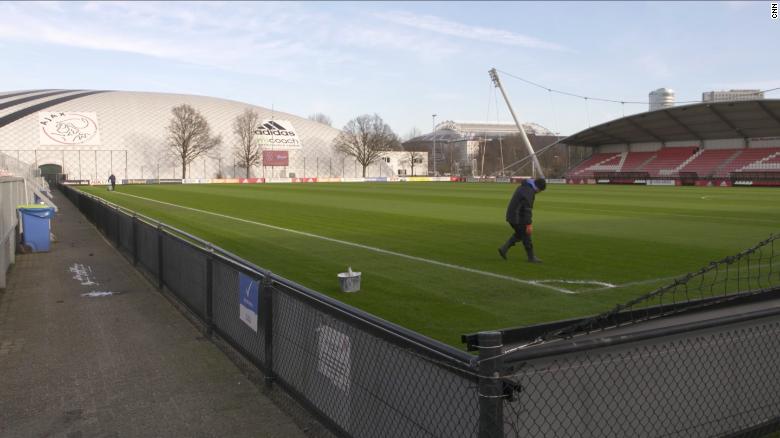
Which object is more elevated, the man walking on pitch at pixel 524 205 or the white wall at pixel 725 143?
the white wall at pixel 725 143

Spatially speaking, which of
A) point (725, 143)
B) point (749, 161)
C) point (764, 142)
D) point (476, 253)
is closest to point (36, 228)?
point (476, 253)

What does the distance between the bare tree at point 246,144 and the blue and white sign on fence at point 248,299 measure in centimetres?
10013

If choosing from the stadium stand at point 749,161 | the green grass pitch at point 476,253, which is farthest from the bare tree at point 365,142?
the green grass pitch at point 476,253

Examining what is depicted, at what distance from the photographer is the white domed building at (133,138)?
89.1m

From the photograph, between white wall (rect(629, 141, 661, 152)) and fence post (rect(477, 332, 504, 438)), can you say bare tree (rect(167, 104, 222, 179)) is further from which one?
fence post (rect(477, 332, 504, 438))

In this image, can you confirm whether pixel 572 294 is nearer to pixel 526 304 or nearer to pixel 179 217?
pixel 526 304

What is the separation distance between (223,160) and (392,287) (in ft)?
325

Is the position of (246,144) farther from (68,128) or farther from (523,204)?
(523,204)

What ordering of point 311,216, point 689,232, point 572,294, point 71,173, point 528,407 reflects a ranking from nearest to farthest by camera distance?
1. point 528,407
2. point 572,294
3. point 689,232
4. point 311,216
5. point 71,173

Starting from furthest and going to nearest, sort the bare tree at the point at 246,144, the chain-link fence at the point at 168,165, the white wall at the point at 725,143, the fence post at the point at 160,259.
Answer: the bare tree at the point at 246,144 < the chain-link fence at the point at 168,165 < the white wall at the point at 725,143 < the fence post at the point at 160,259

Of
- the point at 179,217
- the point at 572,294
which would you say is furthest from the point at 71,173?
the point at 572,294

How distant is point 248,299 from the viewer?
19.4ft

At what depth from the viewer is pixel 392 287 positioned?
9.92 metres

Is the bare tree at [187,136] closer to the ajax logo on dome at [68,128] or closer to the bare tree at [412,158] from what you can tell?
the ajax logo on dome at [68,128]
